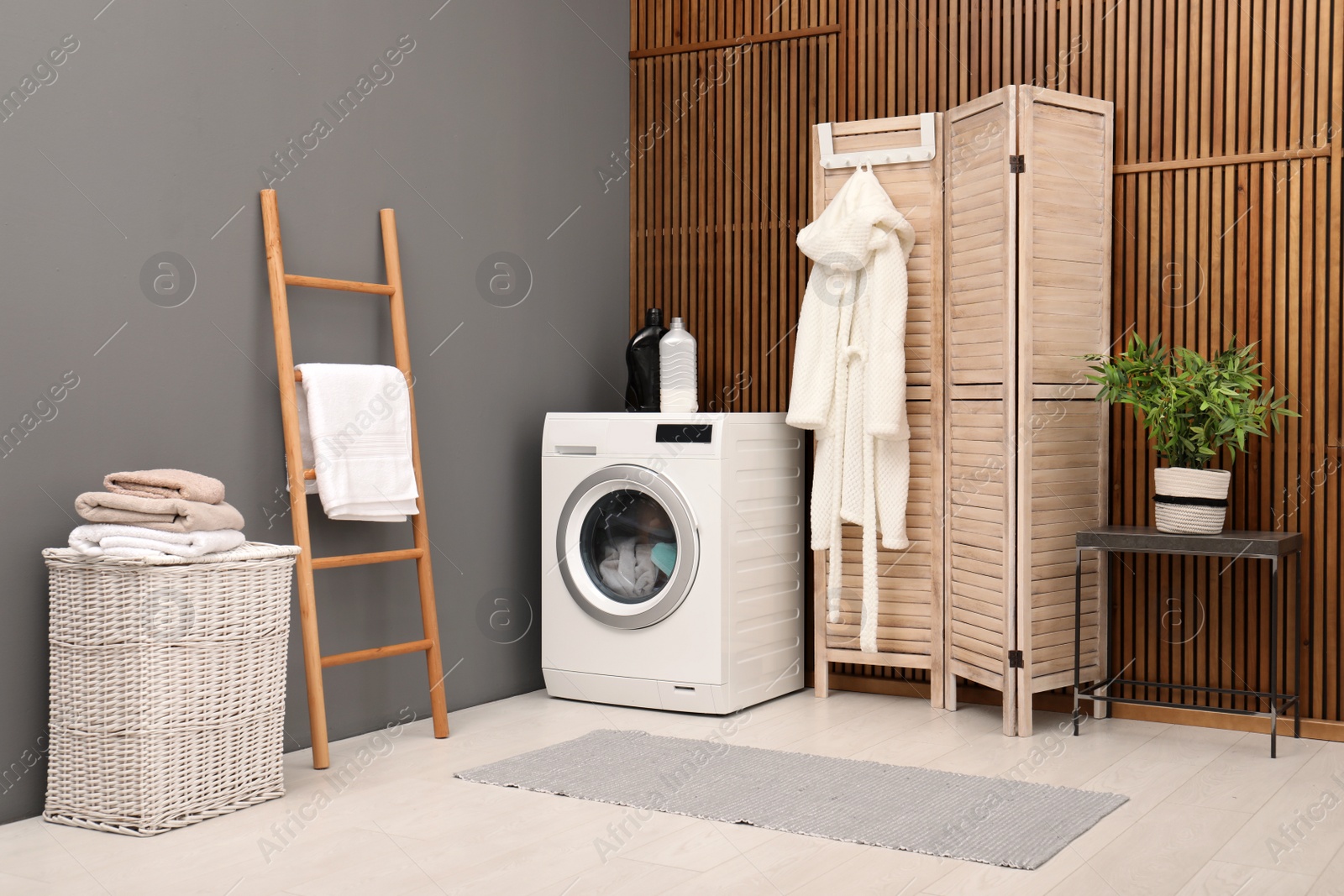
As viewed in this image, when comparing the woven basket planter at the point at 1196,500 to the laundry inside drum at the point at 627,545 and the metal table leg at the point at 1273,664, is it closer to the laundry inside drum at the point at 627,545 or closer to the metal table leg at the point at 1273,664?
the metal table leg at the point at 1273,664

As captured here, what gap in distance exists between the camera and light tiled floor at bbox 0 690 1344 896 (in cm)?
223

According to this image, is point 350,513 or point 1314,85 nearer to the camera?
point 350,513

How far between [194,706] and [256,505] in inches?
25.5

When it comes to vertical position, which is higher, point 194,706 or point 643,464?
point 643,464

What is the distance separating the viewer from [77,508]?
8.27ft

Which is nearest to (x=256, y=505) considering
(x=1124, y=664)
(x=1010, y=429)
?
(x=1010, y=429)

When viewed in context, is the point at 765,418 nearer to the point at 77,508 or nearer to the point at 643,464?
the point at 643,464

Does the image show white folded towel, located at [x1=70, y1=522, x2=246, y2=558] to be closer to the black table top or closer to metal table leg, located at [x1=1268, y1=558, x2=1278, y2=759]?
the black table top

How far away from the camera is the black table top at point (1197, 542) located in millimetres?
3195

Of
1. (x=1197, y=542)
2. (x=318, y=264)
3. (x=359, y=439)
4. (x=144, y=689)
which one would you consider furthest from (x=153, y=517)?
(x=1197, y=542)

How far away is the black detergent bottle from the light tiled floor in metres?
1.25

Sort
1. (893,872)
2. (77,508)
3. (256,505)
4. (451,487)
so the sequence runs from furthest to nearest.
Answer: (451,487)
(256,505)
(77,508)
(893,872)

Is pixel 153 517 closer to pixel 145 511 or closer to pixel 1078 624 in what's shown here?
pixel 145 511

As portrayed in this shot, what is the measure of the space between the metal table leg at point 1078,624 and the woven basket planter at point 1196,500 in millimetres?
280
